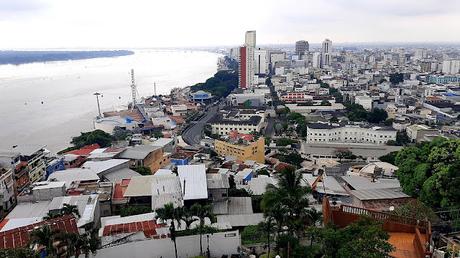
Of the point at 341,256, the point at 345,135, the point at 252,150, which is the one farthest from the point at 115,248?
the point at 345,135

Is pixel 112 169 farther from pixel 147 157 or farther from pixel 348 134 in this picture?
pixel 348 134

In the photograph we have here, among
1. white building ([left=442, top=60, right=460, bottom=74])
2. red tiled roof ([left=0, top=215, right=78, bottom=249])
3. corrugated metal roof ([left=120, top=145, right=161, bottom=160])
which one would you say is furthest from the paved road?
white building ([left=442, top=60, right=460, bottom=74])

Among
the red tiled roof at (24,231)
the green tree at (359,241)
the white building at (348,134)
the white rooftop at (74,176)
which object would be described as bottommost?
the white building at (348,134)

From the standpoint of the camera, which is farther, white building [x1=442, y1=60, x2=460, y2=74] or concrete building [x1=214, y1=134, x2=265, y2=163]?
white building [x1=442, y1=60, x2=460, y2=74]

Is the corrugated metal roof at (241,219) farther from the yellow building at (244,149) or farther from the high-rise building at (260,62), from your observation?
the high-rise building at (260,62)

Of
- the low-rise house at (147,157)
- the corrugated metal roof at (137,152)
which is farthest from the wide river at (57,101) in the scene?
the low-rise house at (147,157)

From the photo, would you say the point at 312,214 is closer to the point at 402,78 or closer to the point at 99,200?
the point at 99,200

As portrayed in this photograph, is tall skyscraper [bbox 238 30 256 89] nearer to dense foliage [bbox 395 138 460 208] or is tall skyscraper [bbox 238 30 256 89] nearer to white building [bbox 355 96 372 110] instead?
white building [bbox 355 96 372 110]

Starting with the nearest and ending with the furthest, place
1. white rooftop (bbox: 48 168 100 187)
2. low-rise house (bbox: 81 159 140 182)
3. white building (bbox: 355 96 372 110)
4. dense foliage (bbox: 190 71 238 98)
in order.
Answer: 1. white rooftop (bbox: 48 168 100 187)
2. low-rise house (bbox: 81 159 140 182)
3. white building (bbox: 355 96 372 110)
4. dense foliage (bbox: 190 71 238 98)
